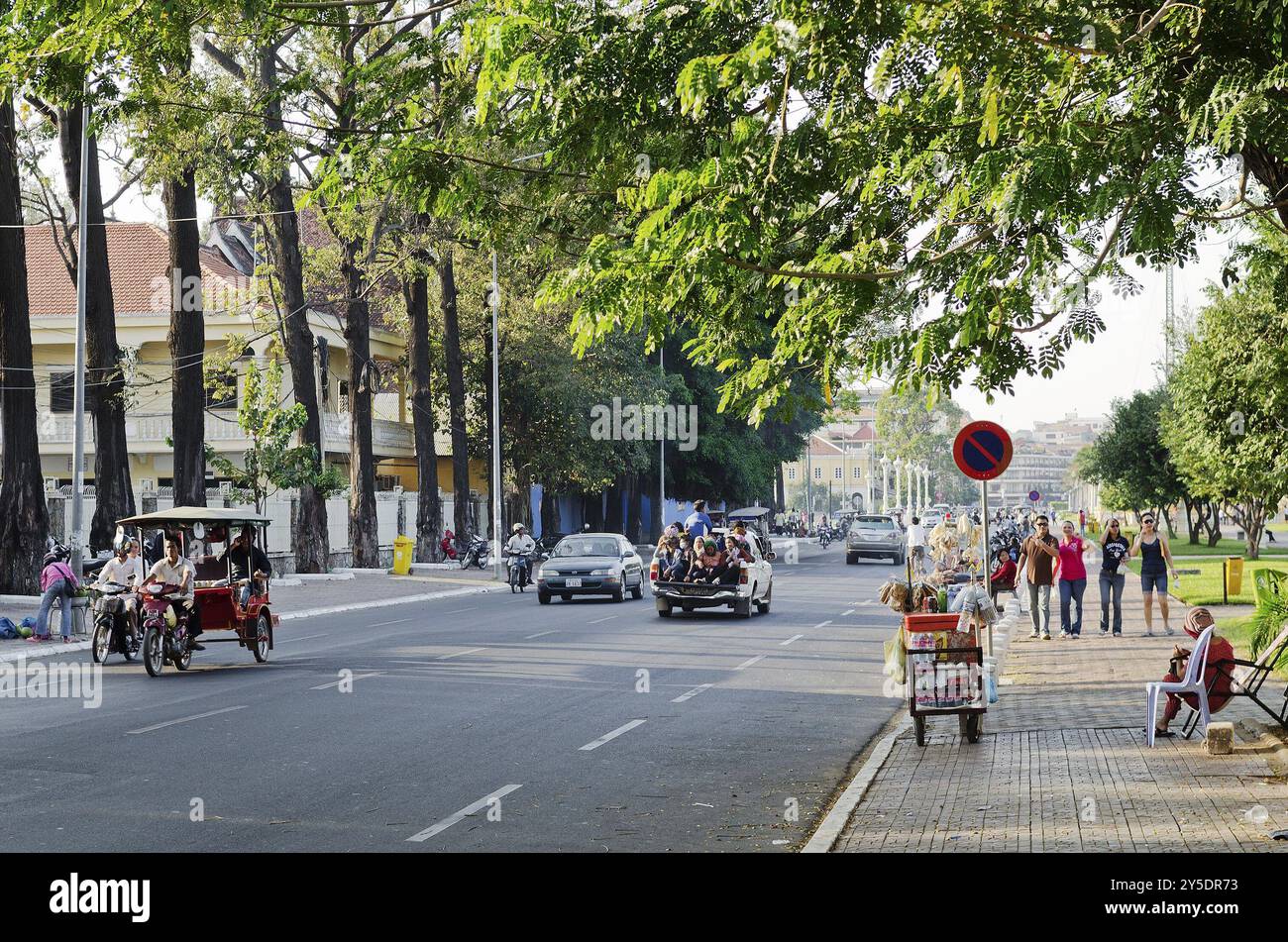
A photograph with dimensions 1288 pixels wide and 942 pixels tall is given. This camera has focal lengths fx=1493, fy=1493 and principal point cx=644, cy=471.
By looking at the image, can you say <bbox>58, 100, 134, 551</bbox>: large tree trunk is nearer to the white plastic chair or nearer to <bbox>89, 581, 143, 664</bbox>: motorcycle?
<bbox>89, 581, 143, 664</bbox>: motorcycle

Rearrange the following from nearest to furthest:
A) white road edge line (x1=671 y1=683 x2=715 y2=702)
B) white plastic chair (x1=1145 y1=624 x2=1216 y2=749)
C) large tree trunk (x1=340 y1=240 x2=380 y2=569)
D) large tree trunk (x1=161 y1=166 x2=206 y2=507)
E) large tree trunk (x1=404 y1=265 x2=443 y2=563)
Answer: white plastic chair (x1=1145 y1=624 x2=1216 y2=749) < white road edge line (x1=671 y1=683 x2=715 y2=702) < large tree trunk (x1=161 y1=166 x2=206 y2=507) < large tree trunk (x1=340 y1=240 x2=380 y2=569) < large tree trunk (x1=404 y1=265 x2=443 y2=563)

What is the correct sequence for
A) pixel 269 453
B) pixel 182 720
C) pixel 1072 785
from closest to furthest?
pixel 1072 785 → pixel 182 720 → pixel 269 453

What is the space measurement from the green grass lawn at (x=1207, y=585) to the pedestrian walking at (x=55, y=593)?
18.0 m

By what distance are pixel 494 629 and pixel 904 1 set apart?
1696cm

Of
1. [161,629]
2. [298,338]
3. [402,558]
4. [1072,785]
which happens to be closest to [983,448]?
[1072,785]

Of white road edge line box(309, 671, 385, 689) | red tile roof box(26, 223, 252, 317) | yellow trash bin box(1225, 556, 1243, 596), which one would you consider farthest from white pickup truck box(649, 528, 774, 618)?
red tile roof box(26, 223, 252, 317)

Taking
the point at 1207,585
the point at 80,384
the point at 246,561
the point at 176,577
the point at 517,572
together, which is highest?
the point at 80,384

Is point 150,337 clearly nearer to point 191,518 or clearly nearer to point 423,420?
point 423,420

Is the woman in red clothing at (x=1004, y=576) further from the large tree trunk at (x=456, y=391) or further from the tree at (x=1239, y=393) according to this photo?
the large tree trunk at (x=456, y=391)

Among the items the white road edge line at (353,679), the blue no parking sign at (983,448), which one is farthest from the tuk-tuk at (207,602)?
the blue no parking sign at (983,448)

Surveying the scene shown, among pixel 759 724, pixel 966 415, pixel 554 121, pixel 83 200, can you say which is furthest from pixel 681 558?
pixel 966 415

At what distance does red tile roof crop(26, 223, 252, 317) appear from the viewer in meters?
51.7

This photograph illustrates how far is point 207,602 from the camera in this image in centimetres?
1947

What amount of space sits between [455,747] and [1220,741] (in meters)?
5.95
